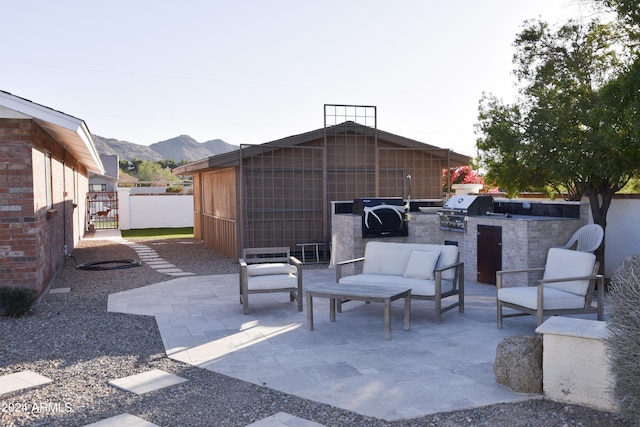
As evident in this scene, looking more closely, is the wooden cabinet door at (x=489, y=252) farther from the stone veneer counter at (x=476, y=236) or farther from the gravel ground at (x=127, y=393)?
the gravel ground at (x=127, y=393)

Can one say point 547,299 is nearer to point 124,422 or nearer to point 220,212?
point 124,422

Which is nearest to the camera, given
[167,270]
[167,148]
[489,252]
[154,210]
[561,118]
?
[561,118]

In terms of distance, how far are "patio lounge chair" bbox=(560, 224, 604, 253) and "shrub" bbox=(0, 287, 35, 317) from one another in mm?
7767

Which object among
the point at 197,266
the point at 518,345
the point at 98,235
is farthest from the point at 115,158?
the point at 518,345

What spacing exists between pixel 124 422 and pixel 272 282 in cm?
379

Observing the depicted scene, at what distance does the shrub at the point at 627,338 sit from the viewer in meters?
3.29

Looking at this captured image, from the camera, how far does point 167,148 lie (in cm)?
14350

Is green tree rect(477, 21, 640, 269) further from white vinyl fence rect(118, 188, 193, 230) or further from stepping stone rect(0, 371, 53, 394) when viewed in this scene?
white vinyl fence rect(118, 188, 193, 230)

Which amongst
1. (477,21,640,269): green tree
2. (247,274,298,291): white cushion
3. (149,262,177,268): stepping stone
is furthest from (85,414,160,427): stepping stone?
(149,262,177,268): stepping stone

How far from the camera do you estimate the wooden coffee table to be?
6137 mm

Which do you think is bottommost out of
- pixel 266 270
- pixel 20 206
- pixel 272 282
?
pixel 272 282

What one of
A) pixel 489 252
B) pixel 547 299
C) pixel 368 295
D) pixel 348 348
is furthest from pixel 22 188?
pixel 489 252

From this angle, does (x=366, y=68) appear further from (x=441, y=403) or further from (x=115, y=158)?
(x=115, y=158)

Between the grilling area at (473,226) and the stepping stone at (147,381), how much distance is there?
5.86 meters
